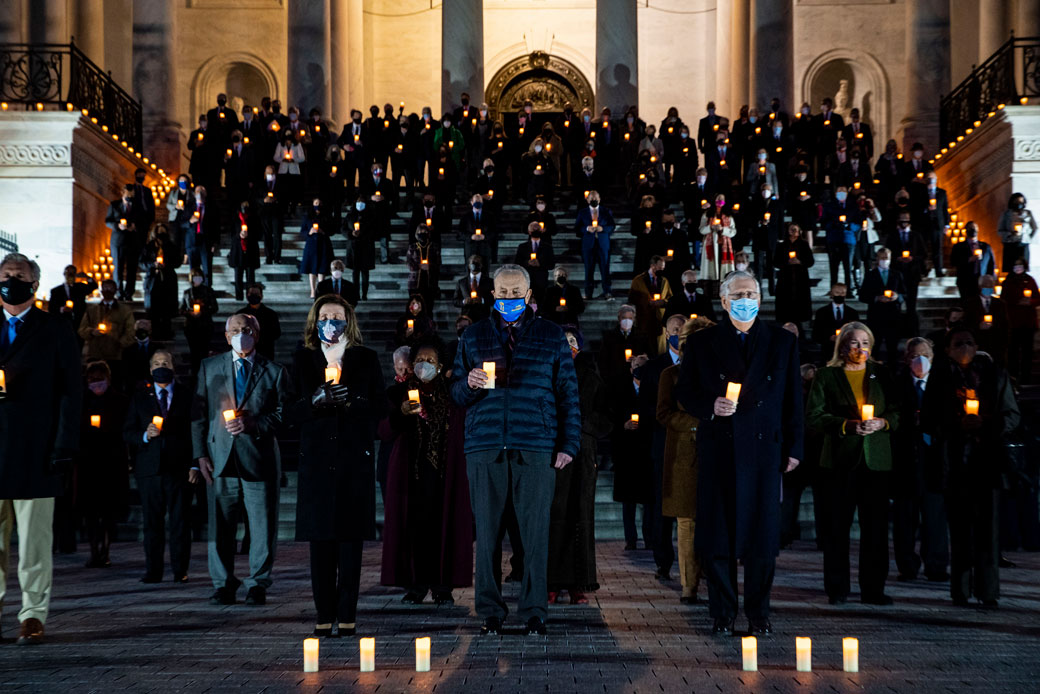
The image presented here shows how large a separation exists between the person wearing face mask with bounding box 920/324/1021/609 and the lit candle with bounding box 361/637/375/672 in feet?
15.2

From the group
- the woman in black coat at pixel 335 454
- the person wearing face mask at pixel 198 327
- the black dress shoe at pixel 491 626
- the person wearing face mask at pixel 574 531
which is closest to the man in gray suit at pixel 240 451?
the woman in black coat at pixel 335 454

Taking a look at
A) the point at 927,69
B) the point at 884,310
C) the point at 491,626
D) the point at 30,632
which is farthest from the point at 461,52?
the point at 30,632

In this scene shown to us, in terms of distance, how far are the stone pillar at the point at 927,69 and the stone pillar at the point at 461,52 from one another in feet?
31.7

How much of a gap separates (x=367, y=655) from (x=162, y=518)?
552 centimetres

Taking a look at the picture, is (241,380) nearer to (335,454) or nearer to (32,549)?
(335,454)

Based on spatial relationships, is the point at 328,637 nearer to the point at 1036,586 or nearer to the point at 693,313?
the point at 1036,586

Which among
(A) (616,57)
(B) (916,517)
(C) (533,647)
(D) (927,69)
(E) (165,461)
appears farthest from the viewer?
(D) (927,69)

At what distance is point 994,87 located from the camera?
26172mm

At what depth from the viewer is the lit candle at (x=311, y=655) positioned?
6758 mm

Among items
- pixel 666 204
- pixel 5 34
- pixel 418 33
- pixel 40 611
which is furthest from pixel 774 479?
pixel 418 33

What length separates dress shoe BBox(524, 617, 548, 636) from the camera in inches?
318

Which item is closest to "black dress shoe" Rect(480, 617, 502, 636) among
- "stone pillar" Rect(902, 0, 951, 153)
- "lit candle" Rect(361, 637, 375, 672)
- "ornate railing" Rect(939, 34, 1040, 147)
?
"lit candle" Rect(361, 637, 375, 672)

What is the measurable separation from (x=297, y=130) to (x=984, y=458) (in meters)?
18.7

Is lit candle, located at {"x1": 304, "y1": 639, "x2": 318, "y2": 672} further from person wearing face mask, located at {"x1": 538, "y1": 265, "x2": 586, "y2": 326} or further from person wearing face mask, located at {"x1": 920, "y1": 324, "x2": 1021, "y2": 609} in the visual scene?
person wearing face mask, located at {"x1": 538, "y1": 265, "x2": 586, "y2": 326}
